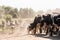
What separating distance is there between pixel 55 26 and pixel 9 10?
51.5 ft

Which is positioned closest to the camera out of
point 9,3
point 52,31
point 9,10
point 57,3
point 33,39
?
point 33,39

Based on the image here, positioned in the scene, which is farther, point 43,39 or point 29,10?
point 29,10

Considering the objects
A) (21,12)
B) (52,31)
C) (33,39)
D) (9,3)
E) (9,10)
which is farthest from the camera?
(9,3)

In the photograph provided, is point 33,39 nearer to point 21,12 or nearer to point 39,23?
point 39,23

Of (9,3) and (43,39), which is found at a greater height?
(9,3)

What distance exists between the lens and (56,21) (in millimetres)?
15562

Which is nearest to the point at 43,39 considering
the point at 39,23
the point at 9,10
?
the point at 39,23

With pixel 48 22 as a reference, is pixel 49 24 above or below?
below

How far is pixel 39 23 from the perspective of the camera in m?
16.2

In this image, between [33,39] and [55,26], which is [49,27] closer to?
[55,26]

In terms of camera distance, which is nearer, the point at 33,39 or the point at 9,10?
the point at 33,39

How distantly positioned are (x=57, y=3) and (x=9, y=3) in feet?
62.8

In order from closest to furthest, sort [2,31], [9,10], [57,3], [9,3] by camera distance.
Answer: [2,31], [9,10], [9,3], [57,3]

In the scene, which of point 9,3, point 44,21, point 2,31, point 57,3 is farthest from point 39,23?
point 57,3
